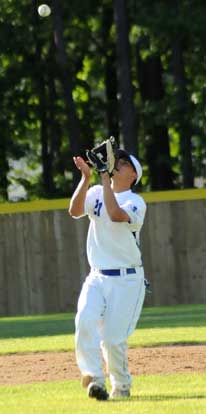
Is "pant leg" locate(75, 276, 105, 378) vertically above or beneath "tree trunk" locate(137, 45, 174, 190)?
beneath

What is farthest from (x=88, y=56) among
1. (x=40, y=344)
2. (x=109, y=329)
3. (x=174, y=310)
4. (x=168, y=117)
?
(x=109, y=329)

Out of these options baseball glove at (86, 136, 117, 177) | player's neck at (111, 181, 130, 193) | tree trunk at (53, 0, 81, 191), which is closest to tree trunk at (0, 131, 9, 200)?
tree trunk at (53, 0, 81, 191)

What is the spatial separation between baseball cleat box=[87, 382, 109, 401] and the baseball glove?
1.56m

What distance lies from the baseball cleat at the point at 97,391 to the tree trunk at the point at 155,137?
2357 centimetres

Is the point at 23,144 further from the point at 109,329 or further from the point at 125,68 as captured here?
the point at 109,329

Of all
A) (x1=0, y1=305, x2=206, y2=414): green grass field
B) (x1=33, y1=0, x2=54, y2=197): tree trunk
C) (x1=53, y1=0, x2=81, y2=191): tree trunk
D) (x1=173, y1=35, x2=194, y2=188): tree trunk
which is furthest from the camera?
(x1=33, y1=0, x2=54, y2=197): tree trunk

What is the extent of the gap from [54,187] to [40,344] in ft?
66.1

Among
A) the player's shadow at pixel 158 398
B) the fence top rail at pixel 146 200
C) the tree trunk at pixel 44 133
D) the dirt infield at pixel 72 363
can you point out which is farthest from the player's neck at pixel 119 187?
the tree trunk at pixel 44 133

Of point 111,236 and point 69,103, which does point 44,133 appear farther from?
point 111,236

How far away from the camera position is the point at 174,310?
22.3 meters

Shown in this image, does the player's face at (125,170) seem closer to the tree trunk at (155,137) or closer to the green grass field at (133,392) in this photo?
the green grass field at (133,392)

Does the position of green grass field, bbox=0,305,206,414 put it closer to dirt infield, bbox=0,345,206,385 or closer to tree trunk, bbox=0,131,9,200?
dirt infield, bbox=0,345,206,385

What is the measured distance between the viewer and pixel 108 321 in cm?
973

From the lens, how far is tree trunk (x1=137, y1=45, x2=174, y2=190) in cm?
3341
